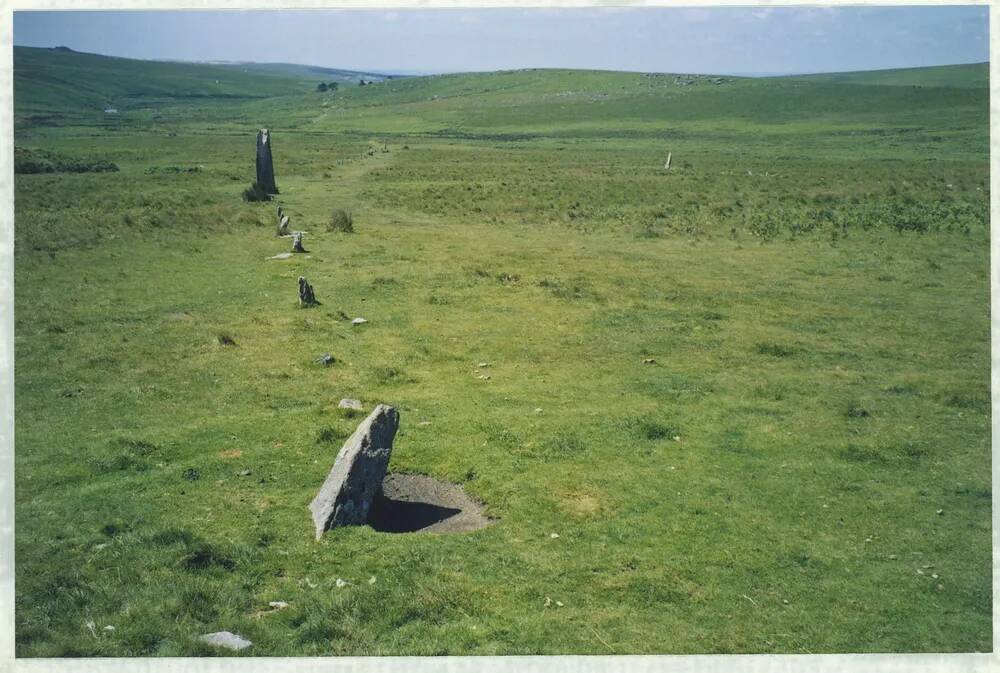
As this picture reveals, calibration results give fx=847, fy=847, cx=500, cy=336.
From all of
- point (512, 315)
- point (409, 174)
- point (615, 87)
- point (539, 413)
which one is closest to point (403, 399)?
point (539, 413)

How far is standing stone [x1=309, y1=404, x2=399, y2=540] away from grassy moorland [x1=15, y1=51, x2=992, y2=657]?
0.45 metres

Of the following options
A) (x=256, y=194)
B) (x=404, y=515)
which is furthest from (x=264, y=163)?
(x=404, y=515)

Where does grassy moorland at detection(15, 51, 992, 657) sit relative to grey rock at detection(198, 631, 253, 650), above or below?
above

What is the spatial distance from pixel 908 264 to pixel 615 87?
158982mm

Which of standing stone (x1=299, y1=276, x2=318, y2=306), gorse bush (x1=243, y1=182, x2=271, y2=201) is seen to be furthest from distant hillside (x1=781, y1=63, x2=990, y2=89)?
standing stone (x1=299, y1=276, x2=318, y2=306)

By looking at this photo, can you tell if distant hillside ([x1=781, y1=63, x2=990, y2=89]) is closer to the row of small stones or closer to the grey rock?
the row of small stones

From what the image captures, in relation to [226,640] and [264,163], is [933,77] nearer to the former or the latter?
[264,163]

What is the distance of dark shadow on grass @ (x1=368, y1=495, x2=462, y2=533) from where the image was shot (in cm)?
1295

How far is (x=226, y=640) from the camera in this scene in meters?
9.70

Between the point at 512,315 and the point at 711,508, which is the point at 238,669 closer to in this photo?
the point at 711,508

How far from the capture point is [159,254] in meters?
33.2

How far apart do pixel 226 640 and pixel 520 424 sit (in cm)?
808

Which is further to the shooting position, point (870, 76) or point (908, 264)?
point (870, 76)

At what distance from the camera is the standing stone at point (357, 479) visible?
488 inches
